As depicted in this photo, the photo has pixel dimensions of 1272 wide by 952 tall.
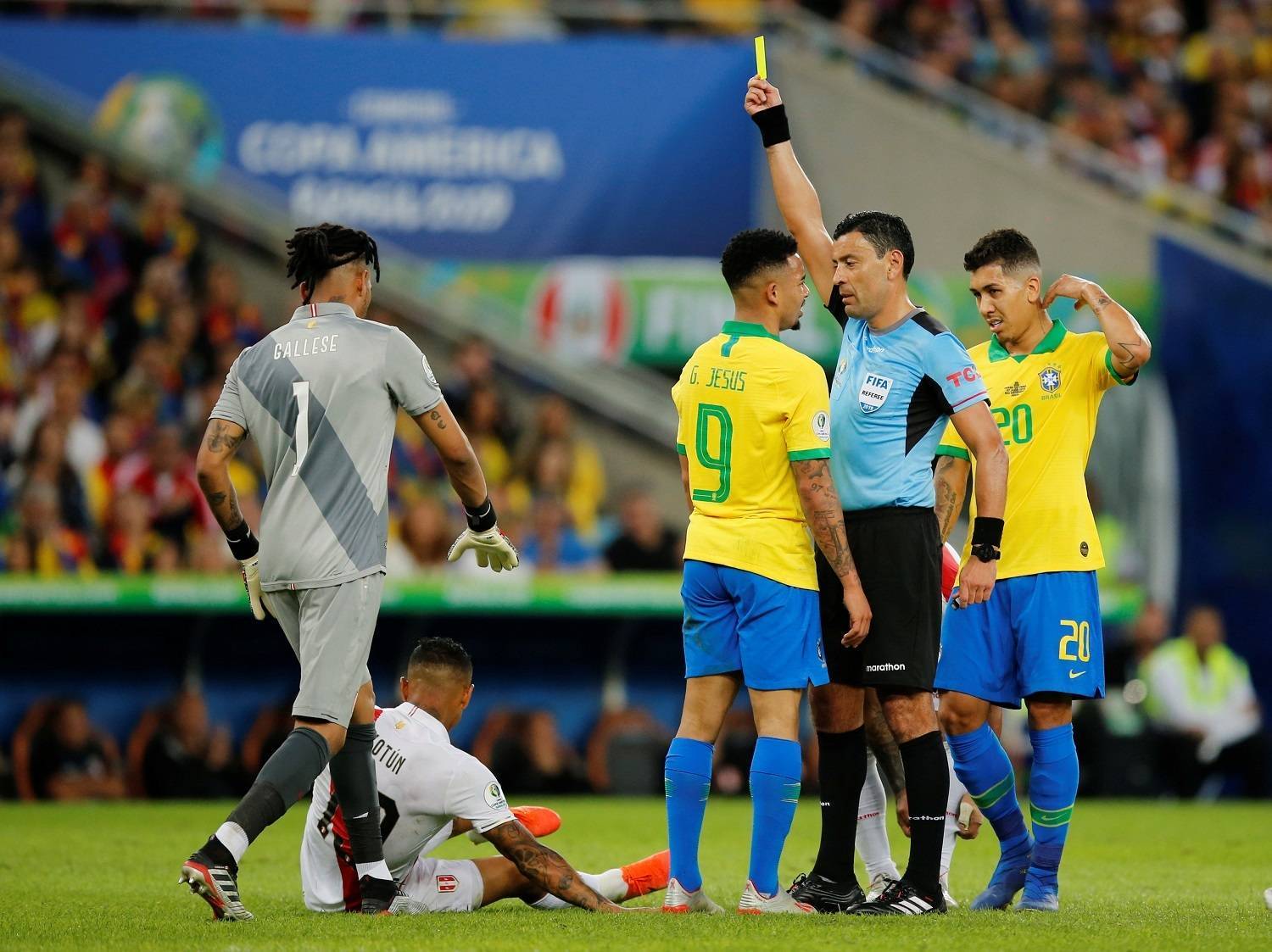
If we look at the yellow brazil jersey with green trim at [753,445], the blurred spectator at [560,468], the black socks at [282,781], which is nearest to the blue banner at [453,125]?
the blurred spectator at [560,468]

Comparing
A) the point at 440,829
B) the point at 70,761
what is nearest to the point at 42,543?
the point at 70,761

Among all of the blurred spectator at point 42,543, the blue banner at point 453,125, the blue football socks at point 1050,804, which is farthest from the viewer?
the blue banner at point 453,125

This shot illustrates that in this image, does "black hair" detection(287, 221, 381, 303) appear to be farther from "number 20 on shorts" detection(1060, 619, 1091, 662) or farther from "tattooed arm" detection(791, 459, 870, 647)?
"number 20 on shorts" detection(1060, 619, 1091, 662)

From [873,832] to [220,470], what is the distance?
2854 millimetres

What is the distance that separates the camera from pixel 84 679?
1423 cm

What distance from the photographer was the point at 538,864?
6426 mm

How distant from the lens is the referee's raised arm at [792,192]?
7.00 metres

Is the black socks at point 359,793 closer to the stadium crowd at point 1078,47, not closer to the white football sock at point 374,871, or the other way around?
the white football sock at point 374,871

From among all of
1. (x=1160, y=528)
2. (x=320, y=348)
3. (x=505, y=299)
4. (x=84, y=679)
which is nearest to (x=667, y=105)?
(x=505, y=299)

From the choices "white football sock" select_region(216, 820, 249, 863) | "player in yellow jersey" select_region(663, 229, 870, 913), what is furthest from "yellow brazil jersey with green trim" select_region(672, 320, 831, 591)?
"white football sock" select_region(216, 820, 249, 863)

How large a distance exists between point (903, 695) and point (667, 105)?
12984 millimetres

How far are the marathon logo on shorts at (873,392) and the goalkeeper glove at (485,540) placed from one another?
4.58 feet

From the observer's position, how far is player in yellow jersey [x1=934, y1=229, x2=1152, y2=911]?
22.3ft

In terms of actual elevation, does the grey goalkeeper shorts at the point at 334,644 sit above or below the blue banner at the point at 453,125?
below
